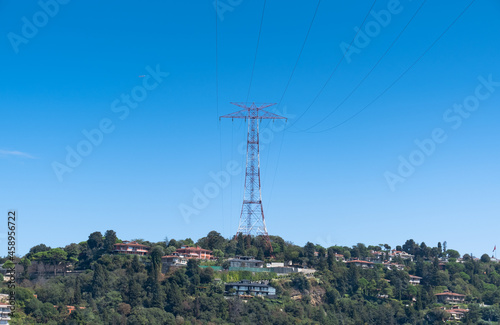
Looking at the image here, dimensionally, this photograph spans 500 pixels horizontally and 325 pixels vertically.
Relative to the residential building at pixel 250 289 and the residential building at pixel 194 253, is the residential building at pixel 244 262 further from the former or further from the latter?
the residential building at pixel 250 289

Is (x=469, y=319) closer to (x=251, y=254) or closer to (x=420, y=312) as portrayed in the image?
(x=420, y=312)

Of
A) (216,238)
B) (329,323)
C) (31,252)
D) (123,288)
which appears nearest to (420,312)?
(329,323)

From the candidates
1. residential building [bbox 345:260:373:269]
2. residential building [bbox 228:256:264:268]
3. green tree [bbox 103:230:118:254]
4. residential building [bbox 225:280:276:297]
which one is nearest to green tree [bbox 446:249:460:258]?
residential building [bbox 345:260:373:269]

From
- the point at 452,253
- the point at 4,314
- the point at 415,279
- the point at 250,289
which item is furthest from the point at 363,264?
the point at 4,314

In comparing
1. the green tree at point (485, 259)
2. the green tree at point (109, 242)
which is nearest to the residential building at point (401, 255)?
the green tree at point (485, 259)

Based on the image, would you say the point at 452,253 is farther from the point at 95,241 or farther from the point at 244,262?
the point at 95,241
